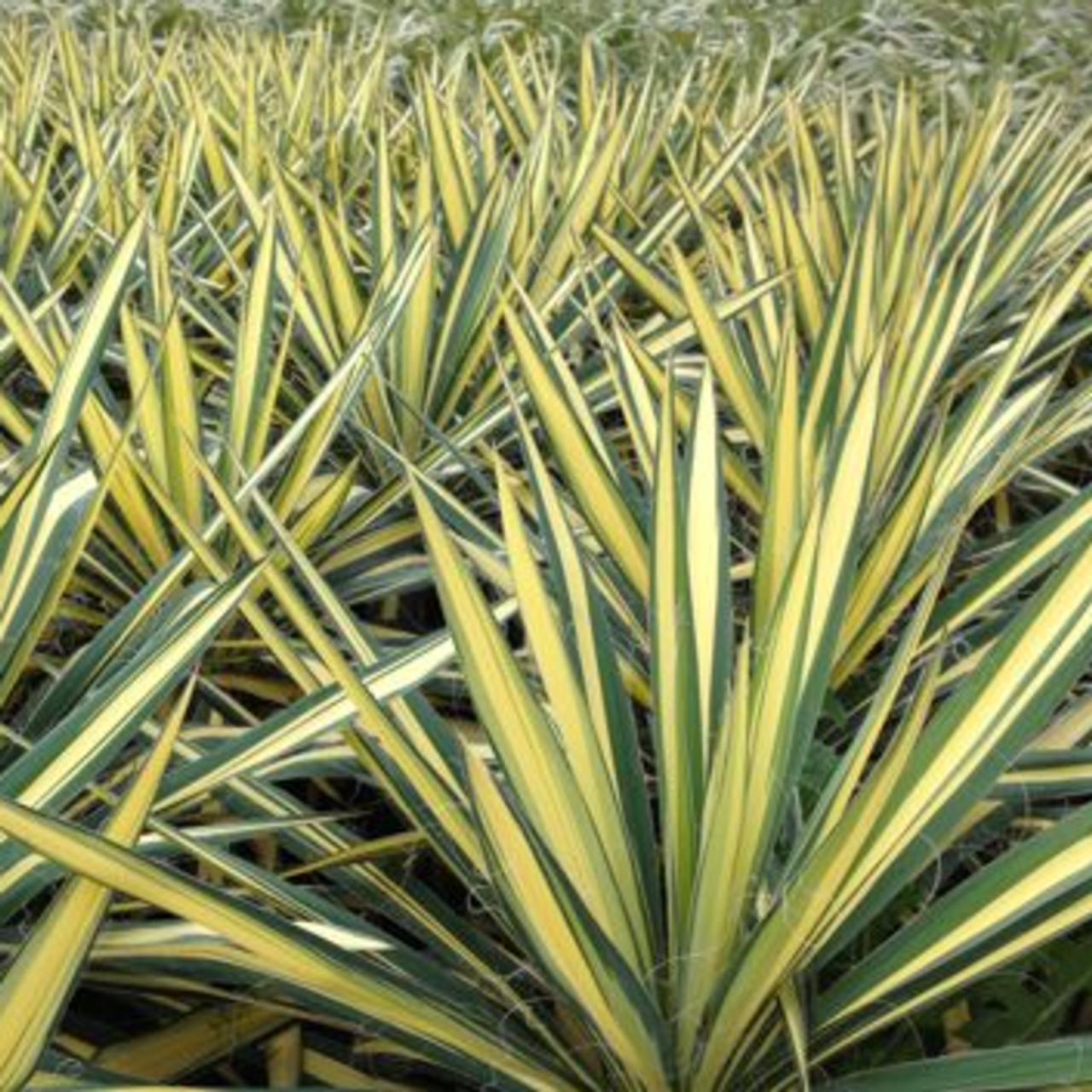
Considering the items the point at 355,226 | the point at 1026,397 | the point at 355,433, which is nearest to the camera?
the point at 1026,397

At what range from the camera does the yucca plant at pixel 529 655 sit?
70 cm

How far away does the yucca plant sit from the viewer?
0.70m

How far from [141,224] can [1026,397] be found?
26.4 inches

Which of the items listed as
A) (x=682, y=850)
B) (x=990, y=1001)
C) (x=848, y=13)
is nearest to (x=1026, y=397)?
(x=990, y=1001)

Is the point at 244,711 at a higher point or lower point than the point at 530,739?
lower

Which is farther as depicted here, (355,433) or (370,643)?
(355,433)

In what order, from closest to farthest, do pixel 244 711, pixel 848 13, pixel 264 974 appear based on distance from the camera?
pixel 264 974 → pixel 244 711 → pixel 848 13

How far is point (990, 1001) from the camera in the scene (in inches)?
34.3

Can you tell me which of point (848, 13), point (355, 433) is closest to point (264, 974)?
point (355, 433)

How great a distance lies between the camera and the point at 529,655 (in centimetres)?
103

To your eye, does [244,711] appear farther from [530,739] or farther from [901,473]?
[901,473]

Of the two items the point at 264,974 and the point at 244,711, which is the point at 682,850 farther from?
the point at 244,711

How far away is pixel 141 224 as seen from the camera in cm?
123

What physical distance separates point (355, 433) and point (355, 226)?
0.65 metres
